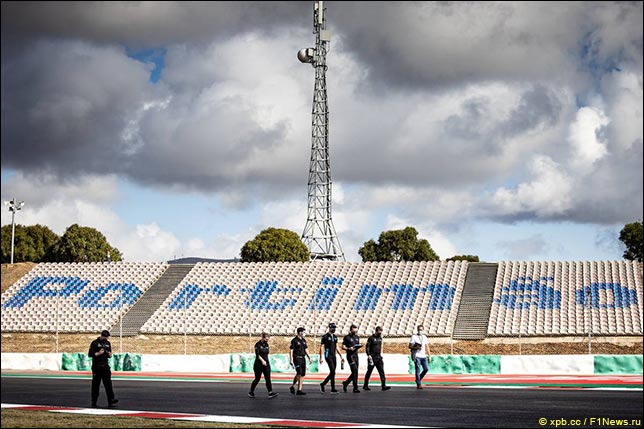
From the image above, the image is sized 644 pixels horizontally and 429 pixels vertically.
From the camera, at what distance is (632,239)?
301 feet

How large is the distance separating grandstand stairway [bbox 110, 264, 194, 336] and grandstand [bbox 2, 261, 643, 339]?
391 millimetres

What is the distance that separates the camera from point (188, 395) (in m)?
23.2

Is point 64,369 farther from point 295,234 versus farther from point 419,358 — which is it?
point 295,234

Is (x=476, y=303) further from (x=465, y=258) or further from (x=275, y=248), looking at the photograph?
(x=465, y=258)

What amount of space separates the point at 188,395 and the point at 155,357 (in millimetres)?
16105

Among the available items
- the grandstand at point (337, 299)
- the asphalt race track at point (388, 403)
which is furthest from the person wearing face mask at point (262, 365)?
the grandstand at point (337, 299)

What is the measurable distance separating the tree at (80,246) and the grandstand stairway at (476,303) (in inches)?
1960

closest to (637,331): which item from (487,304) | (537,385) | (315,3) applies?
(487,304)

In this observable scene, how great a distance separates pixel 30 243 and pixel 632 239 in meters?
67.5

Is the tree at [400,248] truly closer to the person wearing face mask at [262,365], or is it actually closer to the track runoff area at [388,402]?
the track runoff area at [388,402]

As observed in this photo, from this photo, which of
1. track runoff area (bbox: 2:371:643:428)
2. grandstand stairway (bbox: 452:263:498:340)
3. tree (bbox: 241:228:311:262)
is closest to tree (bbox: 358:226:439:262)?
tree (bbox: 241:228:311:262)

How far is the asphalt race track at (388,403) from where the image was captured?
53.6 feet

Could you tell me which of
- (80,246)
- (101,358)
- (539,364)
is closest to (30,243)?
(80,246)

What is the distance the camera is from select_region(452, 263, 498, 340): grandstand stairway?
→ 48.4m
